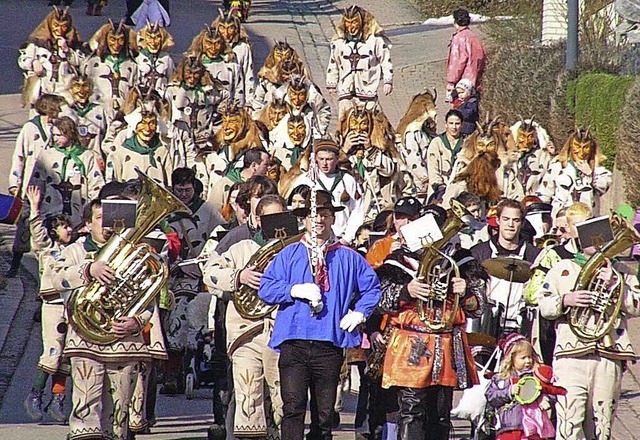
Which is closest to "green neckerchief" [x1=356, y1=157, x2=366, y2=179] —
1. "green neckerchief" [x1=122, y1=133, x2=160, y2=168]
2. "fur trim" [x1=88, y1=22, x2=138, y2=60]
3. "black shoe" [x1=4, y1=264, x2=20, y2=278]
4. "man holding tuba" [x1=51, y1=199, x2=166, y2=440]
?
"green neckerchief" [x1=122, y1=133, x2=160, y2=168]

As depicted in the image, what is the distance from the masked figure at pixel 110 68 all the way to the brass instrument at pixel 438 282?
8.01 meters

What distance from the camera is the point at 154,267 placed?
31.1 feet

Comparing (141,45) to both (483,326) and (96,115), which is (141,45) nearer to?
(96,115)

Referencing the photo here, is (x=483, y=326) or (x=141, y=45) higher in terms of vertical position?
(x=141, y=45)

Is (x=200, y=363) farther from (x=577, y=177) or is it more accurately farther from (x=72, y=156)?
(x=577, y=177)

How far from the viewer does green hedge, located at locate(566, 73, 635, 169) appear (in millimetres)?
18156

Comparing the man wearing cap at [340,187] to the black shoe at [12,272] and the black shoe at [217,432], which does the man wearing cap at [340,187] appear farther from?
the black shoe at [12,272]

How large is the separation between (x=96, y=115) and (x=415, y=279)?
21.5 ft

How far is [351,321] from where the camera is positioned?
925 cm

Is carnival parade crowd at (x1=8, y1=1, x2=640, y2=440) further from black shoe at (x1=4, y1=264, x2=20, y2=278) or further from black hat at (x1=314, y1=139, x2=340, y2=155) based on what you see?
black shoe at (x1=4, y1=264, x2=20, y2=278)

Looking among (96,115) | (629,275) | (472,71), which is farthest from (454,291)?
(472,71)

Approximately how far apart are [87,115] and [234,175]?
2.73 m

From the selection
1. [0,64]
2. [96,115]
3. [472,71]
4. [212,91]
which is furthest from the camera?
[0,64]

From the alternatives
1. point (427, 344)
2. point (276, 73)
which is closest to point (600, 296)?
point (427, 344)
